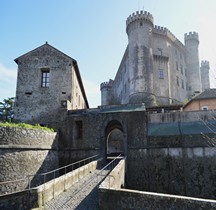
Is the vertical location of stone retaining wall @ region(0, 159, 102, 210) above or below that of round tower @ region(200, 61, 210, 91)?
below

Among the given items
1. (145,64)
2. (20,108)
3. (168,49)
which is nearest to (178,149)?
(20,108)

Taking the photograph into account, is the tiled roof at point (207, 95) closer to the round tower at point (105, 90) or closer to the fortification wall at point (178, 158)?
the fortification wall at point (178, 158)

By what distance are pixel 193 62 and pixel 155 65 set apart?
13.7 m

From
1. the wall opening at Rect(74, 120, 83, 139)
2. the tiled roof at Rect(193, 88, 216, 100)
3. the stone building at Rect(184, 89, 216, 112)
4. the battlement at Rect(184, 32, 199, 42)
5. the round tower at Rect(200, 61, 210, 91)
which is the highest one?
the battlement at Rect(184, 32, 199, 42)

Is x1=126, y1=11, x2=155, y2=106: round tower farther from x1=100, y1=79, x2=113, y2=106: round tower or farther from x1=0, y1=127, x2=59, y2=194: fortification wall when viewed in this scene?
x1=100, y1=79, x2=113, y2=106: round tower

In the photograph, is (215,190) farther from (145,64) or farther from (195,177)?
(145,64)

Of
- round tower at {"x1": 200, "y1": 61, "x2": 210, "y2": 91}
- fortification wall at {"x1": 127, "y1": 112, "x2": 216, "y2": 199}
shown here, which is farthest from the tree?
round tower at {"x1": 200, "y1": 61, "x2": 210, "y2": 91}

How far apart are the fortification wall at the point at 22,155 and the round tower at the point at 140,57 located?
1854 centimetres

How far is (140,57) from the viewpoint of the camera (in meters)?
31.3

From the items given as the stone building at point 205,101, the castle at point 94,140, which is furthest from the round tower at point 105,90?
the stone building at point 205,101

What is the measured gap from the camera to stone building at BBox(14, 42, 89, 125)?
729 inches

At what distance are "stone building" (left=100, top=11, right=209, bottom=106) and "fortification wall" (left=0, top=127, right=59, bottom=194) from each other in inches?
734

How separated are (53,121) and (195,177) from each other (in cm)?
1232

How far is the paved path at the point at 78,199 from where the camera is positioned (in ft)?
23.4
